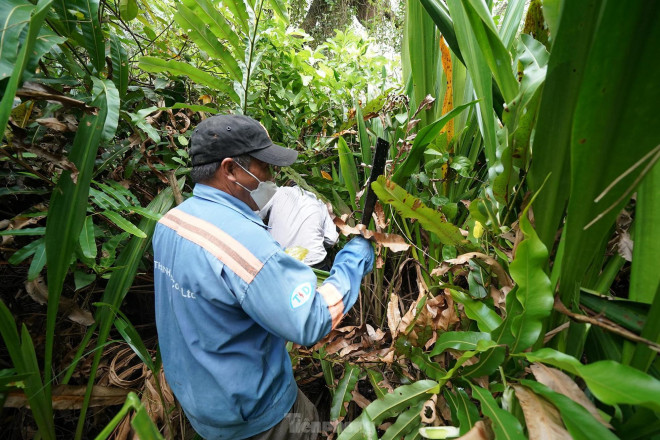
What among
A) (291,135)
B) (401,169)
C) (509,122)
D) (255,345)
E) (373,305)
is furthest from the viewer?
(291,135)

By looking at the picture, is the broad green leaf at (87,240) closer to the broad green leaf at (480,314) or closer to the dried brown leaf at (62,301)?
the dried brown leaf at (62,301)

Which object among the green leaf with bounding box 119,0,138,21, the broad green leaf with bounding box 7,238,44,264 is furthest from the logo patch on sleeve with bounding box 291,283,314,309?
the green leaf with bounding box 119,0,138,21

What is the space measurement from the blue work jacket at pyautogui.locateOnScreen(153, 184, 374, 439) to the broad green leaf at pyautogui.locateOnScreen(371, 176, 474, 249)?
0.31 metres

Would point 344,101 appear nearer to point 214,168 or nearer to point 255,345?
point 214,168

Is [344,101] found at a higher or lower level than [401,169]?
higher

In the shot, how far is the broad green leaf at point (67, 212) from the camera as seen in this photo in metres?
0.81

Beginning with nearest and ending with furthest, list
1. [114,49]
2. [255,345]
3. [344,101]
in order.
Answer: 1. [255,345]
2. [114,49]
3. [344,101]

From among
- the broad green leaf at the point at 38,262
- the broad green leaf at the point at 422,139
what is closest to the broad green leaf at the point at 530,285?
the broad green leaf at the point at 422,139

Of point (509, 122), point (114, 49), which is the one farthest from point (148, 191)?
point (509, 122)

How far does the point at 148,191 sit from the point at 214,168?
0.64m

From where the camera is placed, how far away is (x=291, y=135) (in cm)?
160

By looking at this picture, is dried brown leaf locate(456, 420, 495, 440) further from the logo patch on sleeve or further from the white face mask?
the white face mask

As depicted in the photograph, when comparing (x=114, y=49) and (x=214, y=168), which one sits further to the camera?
(x=114, y=49)

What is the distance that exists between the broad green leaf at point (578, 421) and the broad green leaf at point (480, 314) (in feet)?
0.49
